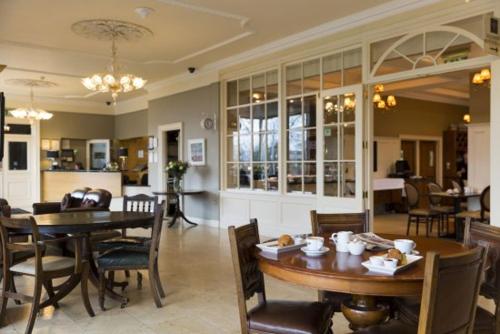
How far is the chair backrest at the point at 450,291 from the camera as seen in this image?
1675 mm

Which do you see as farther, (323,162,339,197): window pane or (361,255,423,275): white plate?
(323,162,339,197): window pane

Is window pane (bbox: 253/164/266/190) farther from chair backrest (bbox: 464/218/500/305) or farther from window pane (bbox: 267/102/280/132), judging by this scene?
chair backrest (bbox: 464/218/500/305)

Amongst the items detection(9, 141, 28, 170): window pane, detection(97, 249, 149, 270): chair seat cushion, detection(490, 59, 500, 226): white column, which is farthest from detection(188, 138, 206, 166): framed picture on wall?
detection(9, 141, 28, 170): window pane

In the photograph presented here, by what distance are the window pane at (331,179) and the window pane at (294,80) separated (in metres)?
1.51

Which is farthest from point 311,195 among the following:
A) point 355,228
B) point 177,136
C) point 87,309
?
point 177,136

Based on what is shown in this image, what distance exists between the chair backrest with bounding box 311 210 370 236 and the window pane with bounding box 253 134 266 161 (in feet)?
14.1

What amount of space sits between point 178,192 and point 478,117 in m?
5.97

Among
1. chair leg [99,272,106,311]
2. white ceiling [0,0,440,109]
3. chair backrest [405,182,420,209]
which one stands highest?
white ceiling [0,0,440,109]

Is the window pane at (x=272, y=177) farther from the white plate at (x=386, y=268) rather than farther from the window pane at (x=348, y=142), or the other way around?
the white plate at (x=386, y=268)

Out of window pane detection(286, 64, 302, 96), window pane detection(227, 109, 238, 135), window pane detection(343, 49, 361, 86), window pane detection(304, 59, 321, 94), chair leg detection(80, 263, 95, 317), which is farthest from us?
window pane detection(227, 109, 238, 135)

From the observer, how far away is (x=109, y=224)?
148 inches

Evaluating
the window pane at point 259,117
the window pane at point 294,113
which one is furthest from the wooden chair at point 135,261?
the window pane at point 259,117

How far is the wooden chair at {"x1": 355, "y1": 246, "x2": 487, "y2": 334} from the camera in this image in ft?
5.49

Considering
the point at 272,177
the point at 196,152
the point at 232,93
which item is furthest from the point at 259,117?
the point at 196,152
